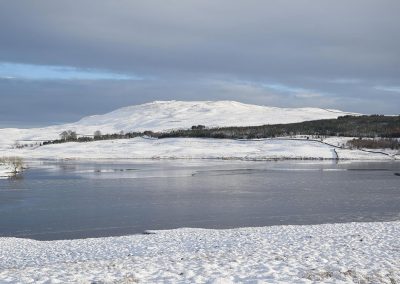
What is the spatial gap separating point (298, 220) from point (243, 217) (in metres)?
2.86

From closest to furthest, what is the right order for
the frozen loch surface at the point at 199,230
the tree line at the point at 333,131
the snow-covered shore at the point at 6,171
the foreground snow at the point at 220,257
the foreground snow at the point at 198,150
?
the foreground snow at the point at 220,257 → the frozen loch surface at the point at 199,230 → the snow-covered shore at the point at 6,171 → the foreground snow at the point at 198,150 → the tree line at the point at 333,131

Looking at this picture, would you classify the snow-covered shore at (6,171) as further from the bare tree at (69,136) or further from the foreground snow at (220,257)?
the bare tree at (69,136)

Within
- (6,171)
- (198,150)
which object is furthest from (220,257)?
(198,150)

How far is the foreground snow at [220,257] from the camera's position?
1227 centimetres

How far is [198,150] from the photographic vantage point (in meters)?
109

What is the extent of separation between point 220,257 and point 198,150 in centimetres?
9366

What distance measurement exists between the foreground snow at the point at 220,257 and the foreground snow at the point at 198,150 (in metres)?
74.5

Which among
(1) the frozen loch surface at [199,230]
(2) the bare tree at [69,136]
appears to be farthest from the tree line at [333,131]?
(1) the frozen loch surface at [199,230]

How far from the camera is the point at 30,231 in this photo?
80.9 feet

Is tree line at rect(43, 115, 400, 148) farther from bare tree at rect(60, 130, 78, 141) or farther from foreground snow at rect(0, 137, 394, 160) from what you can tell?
foreground snow at rect(0, 137, 394, 160)

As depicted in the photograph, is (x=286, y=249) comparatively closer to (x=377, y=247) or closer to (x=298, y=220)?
(x=377, y=247)

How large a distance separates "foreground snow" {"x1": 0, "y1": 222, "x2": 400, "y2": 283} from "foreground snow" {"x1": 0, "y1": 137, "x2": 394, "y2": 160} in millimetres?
74476

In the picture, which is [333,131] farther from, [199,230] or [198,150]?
[199,230]

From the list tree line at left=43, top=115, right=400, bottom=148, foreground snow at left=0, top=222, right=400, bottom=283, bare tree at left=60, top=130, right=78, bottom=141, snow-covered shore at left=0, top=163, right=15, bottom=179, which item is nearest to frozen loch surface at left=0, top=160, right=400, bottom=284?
foreground snow at left=0, top=222, right=400, bottom=283
